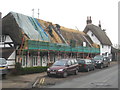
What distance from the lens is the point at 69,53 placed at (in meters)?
33.9

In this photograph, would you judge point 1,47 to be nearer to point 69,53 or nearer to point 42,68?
point 42,68

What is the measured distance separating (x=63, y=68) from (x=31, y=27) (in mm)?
12129

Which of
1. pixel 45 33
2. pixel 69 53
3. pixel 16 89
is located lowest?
pixel 16 89

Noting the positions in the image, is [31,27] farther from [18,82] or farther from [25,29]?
[18,82]

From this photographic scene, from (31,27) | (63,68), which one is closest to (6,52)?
(31,27)

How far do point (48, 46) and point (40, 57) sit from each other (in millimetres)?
1880

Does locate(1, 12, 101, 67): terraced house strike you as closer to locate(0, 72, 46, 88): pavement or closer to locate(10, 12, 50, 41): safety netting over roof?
locate(10, 12, 50, 41): safety netting over roof

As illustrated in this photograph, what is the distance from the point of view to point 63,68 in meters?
18.0

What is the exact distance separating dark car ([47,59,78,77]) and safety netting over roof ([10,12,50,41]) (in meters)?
8.12

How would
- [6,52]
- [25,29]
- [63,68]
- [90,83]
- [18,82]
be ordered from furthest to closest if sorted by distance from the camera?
[25,29] < [6,52] < [63,68] < [18,82] < [90,83]

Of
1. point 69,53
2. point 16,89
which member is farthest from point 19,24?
point 16,89

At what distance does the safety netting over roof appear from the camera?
85.4 ft

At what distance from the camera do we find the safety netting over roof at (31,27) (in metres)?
26.0

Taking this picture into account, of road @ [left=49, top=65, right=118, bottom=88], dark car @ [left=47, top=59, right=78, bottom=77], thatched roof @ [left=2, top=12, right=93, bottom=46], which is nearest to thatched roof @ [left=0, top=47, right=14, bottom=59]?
thatched roof @ [left=2, top=12, right=93, bottom=46]
